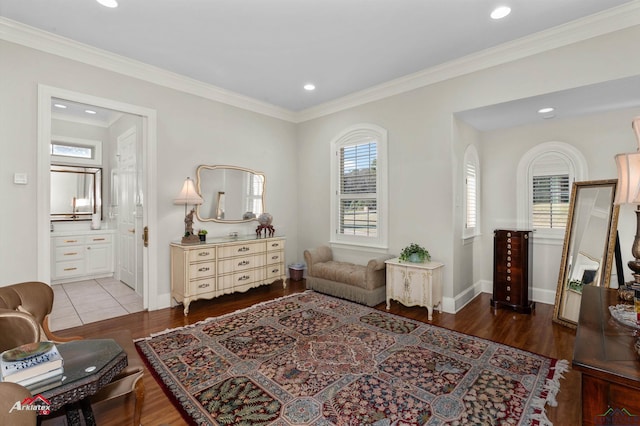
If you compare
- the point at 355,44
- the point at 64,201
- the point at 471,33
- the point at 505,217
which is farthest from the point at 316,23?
the point at 64,201

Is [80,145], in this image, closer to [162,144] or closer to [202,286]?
[162,144]

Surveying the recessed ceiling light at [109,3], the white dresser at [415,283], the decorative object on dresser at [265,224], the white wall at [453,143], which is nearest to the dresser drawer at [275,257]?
the decorative object on dresser at [265,224]

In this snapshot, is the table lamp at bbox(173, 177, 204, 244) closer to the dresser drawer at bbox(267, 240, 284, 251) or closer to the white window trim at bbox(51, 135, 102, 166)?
the dresser drawer at bbox(267, 240, 284, 251)

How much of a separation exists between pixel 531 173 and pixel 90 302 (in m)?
6.53

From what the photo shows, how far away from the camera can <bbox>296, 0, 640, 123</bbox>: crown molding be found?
2730 millimetres

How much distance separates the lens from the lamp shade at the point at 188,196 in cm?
395

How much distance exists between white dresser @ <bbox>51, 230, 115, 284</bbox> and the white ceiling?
366 centimetres

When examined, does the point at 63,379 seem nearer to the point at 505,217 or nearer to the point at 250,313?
the point at 250,313

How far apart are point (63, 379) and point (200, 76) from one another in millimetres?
3820

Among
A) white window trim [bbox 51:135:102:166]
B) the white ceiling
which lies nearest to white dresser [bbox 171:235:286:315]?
the white ceiling

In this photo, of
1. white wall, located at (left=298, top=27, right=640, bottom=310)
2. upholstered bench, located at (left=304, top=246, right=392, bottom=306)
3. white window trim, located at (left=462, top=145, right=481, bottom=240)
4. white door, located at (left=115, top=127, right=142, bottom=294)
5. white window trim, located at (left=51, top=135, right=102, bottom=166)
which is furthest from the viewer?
white window trim, located at (left=51, top=135, right=102, bottom=166)

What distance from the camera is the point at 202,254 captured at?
3871 mm

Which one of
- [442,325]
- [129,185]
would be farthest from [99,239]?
[442,325]

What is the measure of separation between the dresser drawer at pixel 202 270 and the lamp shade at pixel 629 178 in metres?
3.92
